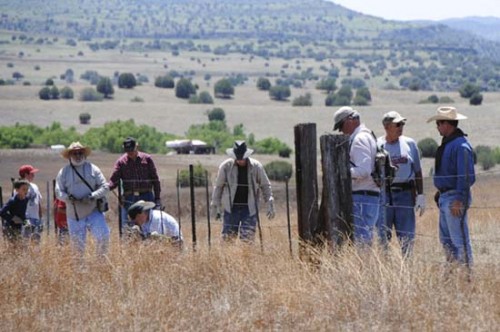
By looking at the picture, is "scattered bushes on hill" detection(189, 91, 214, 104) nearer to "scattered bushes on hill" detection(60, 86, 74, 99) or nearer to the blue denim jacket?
"scattered bushes on hill" detection(60, 86, 74, 99)

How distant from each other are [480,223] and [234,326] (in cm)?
768

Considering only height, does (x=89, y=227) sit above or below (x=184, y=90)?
above

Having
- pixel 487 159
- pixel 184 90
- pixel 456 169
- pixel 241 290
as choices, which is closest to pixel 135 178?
pixel 241 290

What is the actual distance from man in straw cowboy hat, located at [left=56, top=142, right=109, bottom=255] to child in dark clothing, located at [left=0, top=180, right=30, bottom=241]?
4.92 ft

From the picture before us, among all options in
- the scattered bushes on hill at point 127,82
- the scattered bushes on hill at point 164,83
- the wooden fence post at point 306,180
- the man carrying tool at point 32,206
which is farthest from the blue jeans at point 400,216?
the scattered bushes on hill at point 164,83

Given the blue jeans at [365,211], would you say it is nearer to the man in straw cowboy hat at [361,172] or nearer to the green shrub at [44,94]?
the man in straw cowboy hat at [361,172]

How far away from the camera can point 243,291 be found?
29.3 feet

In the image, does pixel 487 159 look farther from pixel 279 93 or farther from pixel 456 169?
pixel 279 93

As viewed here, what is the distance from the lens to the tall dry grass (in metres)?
7.77

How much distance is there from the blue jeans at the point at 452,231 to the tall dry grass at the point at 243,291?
0.17 m

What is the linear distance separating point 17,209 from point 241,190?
2889mm

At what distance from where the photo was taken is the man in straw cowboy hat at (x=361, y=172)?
9773mm

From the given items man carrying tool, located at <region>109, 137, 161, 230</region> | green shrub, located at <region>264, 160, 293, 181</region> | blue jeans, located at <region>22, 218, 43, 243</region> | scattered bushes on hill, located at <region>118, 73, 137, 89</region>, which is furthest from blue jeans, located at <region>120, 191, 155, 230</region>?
scattered bushes on hill, located at <region>118, 73, 137, 89</region>

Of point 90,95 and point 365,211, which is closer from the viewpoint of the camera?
point 365,211
